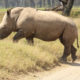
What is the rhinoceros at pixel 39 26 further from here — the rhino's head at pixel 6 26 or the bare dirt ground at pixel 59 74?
the bare dirt ground at pixel 59 74

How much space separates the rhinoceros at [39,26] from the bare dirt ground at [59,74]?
145 centimetres

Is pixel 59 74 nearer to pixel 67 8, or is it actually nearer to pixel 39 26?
pixel 39 26

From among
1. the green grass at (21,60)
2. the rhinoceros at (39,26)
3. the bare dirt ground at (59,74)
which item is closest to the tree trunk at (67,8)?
the rhinoceros at (39,26)

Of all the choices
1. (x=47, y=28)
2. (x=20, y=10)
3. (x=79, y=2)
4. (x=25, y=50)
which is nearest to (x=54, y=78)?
(x=25, y=50)

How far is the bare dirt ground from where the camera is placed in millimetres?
8719

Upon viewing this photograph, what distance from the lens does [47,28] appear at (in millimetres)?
11625

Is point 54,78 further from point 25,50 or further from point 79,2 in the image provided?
point 79,2

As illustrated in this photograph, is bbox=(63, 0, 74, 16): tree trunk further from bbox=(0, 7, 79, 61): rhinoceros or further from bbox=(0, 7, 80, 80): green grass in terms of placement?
bbox=(0, 7, 80, 80): green grass

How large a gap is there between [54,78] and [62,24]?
11.0 ft

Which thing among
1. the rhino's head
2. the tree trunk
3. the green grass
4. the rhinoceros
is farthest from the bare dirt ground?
the tree trunk

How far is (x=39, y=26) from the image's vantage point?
1165 cm

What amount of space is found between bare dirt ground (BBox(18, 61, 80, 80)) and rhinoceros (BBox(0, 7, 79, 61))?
145 centimetres

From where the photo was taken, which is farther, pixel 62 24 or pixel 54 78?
pixel 62 24

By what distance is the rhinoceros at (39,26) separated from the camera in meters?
11.6
